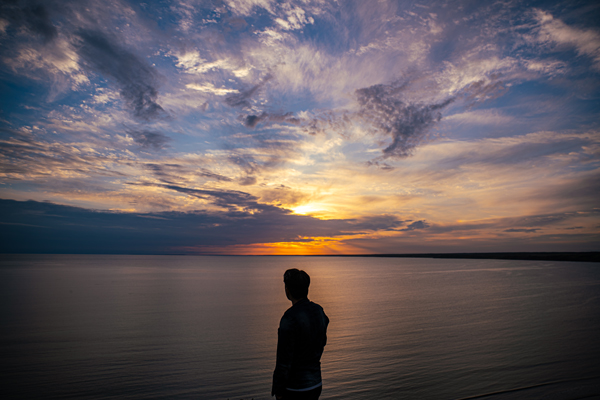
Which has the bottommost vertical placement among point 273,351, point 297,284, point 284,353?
point 273,351

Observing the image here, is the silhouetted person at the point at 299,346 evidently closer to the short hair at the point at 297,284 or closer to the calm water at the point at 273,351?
the short hair at the point at 297,284

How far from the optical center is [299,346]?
356 centimetres

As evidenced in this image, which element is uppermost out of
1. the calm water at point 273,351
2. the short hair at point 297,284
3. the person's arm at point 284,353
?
the short hair at point 297,284

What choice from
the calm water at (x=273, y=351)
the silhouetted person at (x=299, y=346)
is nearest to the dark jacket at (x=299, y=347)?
the silhouetted person at (x=299, y=346)

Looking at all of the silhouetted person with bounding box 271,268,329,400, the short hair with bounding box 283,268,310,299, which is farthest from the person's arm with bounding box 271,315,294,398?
the short hair with bounding box 283,268,310,299

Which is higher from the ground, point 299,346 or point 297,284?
point 297,284

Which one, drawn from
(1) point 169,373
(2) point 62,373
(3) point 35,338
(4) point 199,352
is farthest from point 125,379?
(3) point 35,338

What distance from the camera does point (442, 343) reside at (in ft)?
45.0

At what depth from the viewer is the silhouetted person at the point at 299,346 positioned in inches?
137

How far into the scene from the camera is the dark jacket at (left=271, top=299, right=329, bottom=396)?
11.4ft

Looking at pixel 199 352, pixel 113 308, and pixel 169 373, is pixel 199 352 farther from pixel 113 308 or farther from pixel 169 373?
pixel 113 308

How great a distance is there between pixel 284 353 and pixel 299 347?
0.65 ft

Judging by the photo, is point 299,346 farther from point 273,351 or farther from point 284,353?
point 273,351

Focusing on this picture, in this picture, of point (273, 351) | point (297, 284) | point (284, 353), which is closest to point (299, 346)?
point (284, 353)
